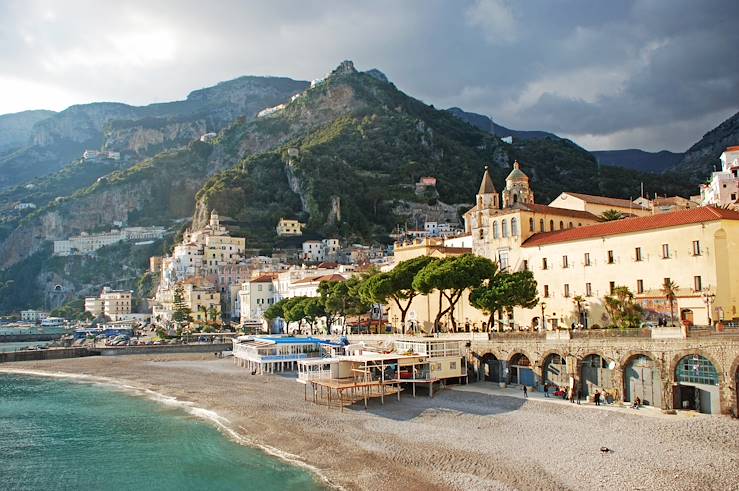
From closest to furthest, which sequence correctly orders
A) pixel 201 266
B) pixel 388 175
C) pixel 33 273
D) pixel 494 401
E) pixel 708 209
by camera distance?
pixel 494 401 < pixel 708 209 < pixel 201 266 < pixel 388 175 < pixel 33 273

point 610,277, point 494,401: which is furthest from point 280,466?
point 610,277

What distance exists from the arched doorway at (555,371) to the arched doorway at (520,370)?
994 mm

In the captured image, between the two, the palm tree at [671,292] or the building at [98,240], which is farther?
the building at [98,240]

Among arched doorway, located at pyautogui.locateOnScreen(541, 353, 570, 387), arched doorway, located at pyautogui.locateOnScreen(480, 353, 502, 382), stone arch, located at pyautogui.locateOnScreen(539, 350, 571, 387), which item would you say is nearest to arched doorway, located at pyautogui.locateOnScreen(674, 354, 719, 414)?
stone arch, located at pyautogui.locateOnScreen(539, 350, 571, 387)

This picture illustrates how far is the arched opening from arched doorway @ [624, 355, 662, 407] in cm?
106

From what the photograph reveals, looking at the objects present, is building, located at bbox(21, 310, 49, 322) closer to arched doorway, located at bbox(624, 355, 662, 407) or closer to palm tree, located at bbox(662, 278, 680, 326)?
palm tree, located at bbox(662, 278, 680, 326)

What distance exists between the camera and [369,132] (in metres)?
182

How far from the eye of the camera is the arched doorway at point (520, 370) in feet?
116

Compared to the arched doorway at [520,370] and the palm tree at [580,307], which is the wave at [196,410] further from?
the palm tree at [580,307]

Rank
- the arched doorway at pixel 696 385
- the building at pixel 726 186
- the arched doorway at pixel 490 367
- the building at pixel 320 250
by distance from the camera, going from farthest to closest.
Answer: the building at pixel 320 250 → the building at pixel 726 186 → the arched doorway at pixel 490 367 → the arched doorway at pixel 696 385

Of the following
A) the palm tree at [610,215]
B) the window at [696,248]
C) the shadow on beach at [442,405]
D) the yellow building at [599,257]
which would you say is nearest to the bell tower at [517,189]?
the yellow building at [599,257]

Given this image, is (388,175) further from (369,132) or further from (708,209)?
(708,209)

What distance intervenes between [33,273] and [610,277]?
18254cm

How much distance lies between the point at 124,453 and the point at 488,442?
56.1 ft
